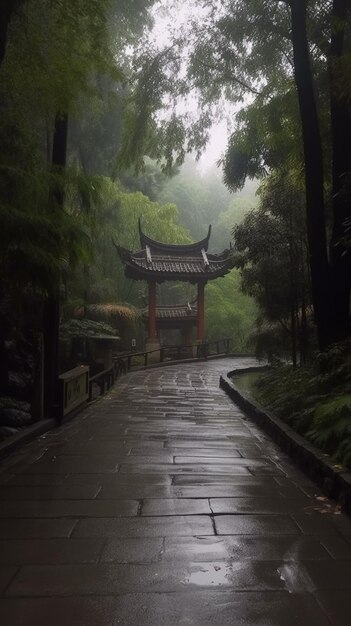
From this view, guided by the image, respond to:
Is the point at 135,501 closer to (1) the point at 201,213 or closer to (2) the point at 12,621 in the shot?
(2) the point at 12,621

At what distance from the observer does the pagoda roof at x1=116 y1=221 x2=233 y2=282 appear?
2666 cm

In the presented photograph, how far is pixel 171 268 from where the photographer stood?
90.4 feet

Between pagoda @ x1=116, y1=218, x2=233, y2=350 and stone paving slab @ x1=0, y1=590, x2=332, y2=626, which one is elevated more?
pagoda @ x1=116, y1=218, x2=233, y2=350

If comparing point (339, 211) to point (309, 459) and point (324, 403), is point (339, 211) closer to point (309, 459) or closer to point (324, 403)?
point (324, 403)

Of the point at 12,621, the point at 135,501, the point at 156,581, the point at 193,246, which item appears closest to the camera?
the point at 12,621

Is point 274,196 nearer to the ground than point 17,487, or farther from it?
farther from it

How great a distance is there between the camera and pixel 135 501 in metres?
4.28

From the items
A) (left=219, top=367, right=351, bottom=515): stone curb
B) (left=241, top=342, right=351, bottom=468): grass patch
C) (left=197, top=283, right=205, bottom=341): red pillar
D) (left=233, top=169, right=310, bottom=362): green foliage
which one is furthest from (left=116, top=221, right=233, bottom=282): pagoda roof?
(left=219, top=367, right=351, bottom=515): stone curb

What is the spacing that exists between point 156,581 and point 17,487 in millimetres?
2186

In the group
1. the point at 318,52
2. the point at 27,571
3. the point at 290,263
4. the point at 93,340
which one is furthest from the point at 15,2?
the point at 93,340

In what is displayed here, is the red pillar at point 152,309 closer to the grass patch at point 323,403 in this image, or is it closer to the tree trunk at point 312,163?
the grass patch at point 323,403

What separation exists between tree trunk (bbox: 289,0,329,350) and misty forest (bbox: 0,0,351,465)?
2cm

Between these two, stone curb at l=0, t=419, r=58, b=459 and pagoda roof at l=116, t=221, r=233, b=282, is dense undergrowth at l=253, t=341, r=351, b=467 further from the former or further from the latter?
pagoda roof at l=116, t=221, r=233, b=282

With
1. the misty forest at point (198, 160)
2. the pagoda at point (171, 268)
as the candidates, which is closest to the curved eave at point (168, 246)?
the pagoda at point (171, 268)
